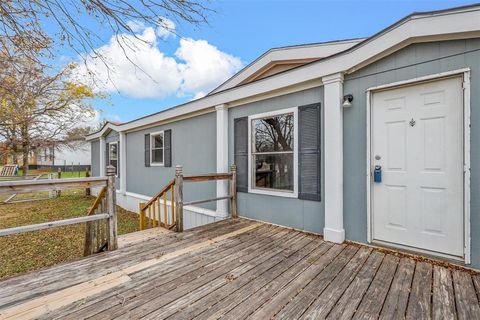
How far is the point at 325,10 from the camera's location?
4.45 metres

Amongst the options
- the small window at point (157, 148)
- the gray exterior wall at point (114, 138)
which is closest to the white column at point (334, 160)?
the small window at point (157, 148)

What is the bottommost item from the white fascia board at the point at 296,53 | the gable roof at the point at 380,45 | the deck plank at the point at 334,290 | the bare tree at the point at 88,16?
the deck plank at the point at 334,290

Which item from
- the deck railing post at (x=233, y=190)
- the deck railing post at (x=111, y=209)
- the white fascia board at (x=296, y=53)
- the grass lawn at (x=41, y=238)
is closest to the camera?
the deck railing post at (x=111, y=209)

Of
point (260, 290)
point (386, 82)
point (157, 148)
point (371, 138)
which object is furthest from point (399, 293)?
point (157, 148)

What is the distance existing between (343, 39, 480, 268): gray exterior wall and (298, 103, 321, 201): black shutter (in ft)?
1.30

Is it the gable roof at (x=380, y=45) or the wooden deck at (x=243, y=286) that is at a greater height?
the gable roof at (x=380, y=45)

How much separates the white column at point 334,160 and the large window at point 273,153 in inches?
24.2

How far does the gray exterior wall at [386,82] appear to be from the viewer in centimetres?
238

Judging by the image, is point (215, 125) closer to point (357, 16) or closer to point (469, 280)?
point (357, 16)

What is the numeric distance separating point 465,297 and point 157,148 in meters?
7.06

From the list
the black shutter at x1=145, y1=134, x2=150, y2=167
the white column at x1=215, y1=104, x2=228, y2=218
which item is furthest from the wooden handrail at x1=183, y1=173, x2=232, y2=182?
the black shutter at x1=145, y1=134, x2=150, y2=167

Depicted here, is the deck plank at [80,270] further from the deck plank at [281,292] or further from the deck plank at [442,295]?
the deck plank at [442,295]

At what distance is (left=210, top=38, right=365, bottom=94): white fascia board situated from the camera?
416cm

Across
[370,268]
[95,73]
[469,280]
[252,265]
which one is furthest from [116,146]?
[469,280]
